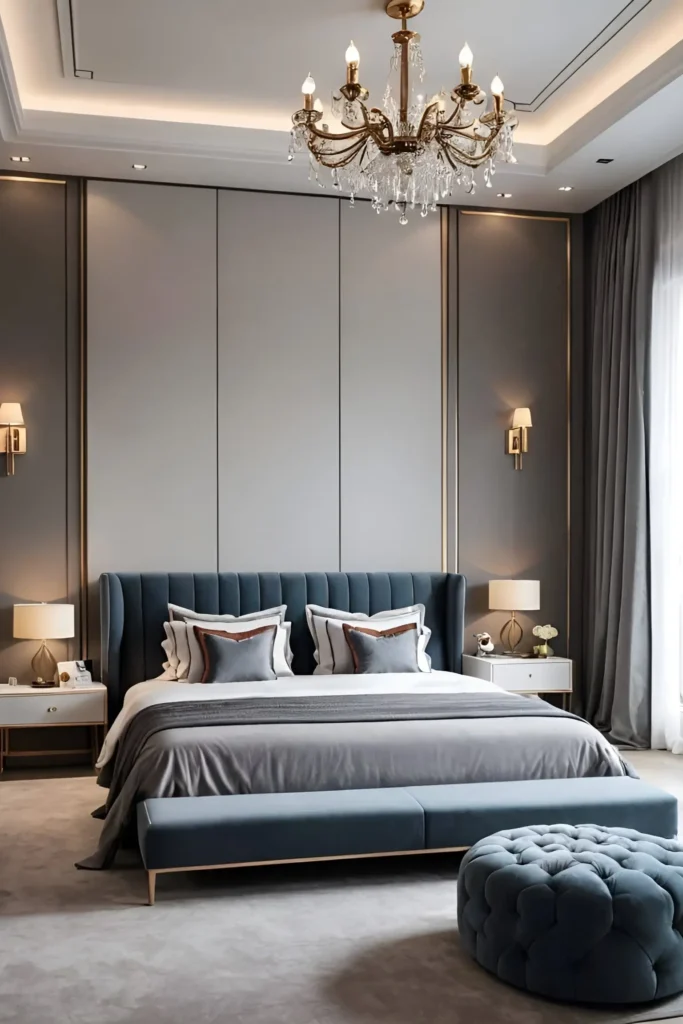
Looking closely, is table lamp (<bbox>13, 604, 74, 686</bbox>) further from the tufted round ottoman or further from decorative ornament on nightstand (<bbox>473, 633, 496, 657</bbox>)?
the tufted round ottoman

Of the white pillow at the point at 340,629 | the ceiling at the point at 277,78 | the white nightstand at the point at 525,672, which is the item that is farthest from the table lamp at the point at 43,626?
the ceiling at the point at 277,78

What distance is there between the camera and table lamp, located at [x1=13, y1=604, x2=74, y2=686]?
528cm

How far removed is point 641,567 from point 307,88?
3.33 meters

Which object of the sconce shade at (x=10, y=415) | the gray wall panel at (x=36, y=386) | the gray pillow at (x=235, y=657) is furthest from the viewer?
the gray wall panel at (x=36, y=386)

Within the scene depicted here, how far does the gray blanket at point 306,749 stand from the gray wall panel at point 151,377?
165 cm

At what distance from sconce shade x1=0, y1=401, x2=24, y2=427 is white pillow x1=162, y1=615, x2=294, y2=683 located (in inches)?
53.4

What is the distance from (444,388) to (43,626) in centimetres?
272

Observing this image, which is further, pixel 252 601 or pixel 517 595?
pixel 517 595

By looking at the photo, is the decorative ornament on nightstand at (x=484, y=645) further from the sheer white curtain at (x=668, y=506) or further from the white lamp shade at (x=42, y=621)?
the white lamp shade at (x=42, y=621)

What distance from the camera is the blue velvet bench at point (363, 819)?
338 cm

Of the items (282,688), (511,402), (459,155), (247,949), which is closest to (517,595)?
(511,402)

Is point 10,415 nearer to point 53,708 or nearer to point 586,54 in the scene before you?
point 53,708

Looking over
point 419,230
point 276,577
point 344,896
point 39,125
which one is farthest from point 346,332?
point 344,896

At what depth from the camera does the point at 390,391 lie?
6.18m
